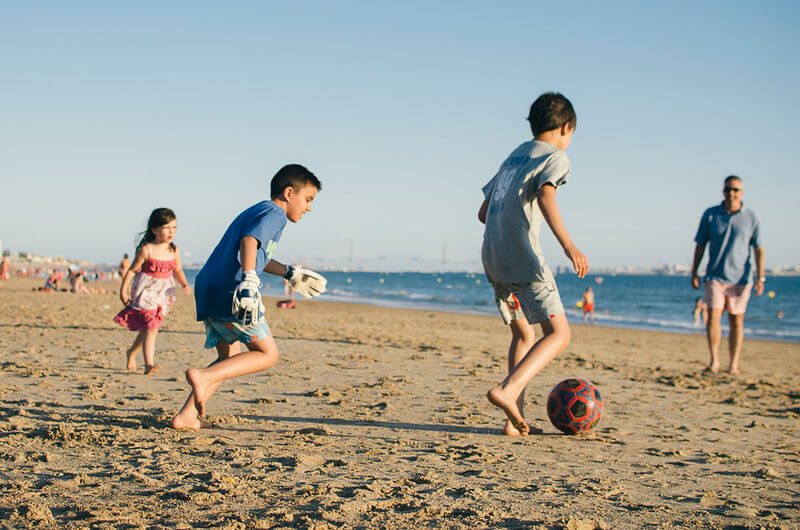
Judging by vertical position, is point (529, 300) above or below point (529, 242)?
below

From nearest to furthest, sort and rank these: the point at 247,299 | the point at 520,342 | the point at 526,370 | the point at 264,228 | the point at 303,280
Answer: the point at 247,299, the point at 264,228, the point at 526,370, the point at 520,342, the point at 303,280

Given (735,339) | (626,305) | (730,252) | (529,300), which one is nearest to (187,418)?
(529,300)

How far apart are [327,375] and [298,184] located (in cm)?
268

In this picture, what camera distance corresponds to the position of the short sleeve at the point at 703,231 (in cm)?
783

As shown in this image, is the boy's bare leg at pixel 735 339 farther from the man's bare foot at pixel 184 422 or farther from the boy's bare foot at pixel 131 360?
the boy's bare foot at pixel 131 360

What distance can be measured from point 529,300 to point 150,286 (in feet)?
12.4

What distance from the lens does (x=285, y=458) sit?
10.3 ft

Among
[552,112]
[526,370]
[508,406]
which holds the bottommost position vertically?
[508,406]

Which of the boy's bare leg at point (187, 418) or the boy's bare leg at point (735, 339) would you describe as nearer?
the boy's bare leg at point (187, 418)

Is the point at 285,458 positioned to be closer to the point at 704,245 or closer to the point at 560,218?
the point at 560,218

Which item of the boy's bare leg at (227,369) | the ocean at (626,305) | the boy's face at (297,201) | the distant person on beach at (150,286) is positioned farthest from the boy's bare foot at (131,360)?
the ocean at (626,305)

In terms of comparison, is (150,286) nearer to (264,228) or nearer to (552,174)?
(264,228)

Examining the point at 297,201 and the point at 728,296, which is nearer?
the point at 297,201

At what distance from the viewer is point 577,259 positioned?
3.59 meters
